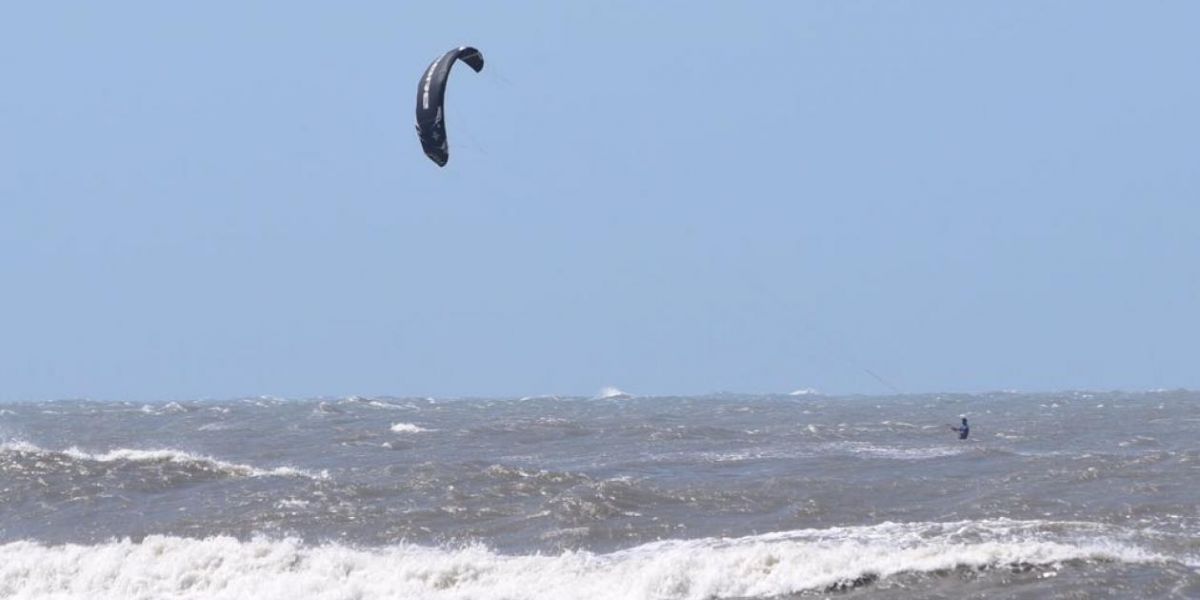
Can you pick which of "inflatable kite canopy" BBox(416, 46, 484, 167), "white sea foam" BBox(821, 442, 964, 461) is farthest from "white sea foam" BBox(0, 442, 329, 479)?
"white sea foam" BBox(821, 442, 964, 461)

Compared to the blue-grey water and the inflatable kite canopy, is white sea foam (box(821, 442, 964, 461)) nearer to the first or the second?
the blue-grey water

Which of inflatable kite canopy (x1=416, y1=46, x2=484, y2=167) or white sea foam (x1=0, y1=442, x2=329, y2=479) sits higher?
inflatable kite canopy (x1=416, y1=46, x2=484, y2=167)

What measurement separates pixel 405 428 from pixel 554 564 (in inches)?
1044

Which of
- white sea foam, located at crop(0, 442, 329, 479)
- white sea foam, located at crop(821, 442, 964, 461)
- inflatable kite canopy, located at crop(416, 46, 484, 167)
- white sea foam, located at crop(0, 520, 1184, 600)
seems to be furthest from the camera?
white sea foam, located at crop(821, 442, 964, 461)

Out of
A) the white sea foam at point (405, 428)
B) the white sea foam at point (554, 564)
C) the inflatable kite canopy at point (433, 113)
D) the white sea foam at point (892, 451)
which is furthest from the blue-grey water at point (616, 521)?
the white sea foam at point (405, 428)

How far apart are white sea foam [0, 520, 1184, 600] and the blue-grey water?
1.4 inches

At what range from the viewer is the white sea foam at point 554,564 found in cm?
1670

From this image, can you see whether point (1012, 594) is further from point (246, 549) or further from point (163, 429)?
point (163, 429)

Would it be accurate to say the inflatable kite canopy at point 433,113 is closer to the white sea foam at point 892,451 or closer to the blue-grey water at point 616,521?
the blue-grey water at point 616,521

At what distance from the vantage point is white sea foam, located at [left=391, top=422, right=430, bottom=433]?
140 feet

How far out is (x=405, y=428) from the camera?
44.2 meters

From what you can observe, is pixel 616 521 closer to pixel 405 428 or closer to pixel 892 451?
pixel 892 451

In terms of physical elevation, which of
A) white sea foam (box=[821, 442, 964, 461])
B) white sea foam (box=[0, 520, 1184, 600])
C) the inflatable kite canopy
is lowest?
white sea foam (box=[0, 520, 1184, 600])

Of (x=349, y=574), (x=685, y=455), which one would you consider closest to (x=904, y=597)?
(x=349, y=574)
